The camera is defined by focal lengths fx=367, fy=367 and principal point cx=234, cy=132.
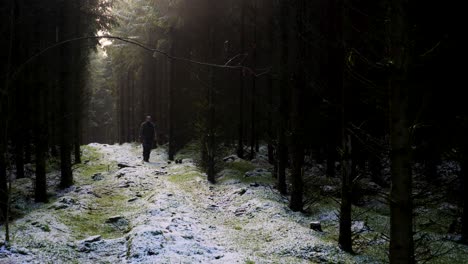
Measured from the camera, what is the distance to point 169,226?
412 inches

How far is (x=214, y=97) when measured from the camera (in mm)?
18391

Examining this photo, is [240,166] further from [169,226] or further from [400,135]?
[400,135]

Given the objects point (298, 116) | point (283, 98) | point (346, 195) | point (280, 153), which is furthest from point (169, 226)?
point (283, 98)

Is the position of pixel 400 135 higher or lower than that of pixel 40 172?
higher

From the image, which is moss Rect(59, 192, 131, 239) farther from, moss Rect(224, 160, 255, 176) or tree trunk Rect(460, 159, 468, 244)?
tree trunk Rect(460, 159, 468, 244)

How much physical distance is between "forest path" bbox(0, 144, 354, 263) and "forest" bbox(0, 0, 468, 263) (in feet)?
0.21

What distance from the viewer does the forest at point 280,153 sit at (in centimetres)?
517

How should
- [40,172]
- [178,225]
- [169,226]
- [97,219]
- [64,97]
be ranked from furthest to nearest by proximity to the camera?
[64,97] → [40,172] → [97,219] → [178,225] → [169,226]

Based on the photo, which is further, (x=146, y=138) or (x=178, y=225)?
(x=146, y=138)

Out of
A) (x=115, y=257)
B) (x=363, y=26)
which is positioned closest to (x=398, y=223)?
(x=115, y=257)

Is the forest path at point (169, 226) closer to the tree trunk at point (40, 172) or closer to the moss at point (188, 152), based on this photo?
the tree trunk at point (40, 172)

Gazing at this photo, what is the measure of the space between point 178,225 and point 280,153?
5.95m

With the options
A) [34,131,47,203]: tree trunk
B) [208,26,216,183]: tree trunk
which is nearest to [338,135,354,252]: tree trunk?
[208,26,216,183]: tree trunk

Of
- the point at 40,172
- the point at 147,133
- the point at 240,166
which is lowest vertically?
the point at 240,166
